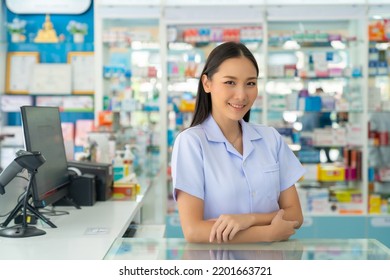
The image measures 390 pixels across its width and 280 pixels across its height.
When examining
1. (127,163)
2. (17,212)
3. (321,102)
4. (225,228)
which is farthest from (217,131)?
(321,102)

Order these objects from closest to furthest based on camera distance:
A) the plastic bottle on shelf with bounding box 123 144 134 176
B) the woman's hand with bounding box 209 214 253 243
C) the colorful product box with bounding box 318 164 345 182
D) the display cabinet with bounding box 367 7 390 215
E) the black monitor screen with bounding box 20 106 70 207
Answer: the woman's hand with bounding box 209 214 253 243 < the black monitor screen with bounding box 20 106 70 207 < the plastic bottle on shelf with bounding box 123 144 134 176 < the display cabinet with bounding box 367 7 390 215 < the colorful product box with bounding box 318 164 345 182

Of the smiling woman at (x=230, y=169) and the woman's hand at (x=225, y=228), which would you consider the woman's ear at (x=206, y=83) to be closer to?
the smiling woman at (x=230, y=169)

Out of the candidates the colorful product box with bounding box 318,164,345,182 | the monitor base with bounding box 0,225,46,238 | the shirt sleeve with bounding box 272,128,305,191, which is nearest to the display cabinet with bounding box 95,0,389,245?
the colorful product box with bounding box 318,164,345,182

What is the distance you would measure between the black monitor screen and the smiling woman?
719mm

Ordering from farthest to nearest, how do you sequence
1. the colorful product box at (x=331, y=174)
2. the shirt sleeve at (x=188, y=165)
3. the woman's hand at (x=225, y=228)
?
the colorful product box at (x=331, y=174), the shirt sleeve at (x=188, y=165), the woman's hand at (x=225, y=228)

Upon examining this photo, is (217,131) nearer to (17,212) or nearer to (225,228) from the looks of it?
(225,228)

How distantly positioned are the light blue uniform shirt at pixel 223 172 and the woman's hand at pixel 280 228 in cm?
16

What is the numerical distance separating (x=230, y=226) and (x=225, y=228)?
0.03 m

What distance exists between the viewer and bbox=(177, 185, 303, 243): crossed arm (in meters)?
2.11

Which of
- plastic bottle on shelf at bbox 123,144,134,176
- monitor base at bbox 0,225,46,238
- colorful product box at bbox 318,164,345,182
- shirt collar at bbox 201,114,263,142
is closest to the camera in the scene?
shirt collar at bbox 201,114,263,142

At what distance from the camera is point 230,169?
2.33 meters

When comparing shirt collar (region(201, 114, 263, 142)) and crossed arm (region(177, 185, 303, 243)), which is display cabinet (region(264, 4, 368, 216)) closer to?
shirt collar (region(201, 114, 263, 142))

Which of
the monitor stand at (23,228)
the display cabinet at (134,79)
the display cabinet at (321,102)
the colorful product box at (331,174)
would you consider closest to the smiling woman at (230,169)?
the monitor stand at (23,228)

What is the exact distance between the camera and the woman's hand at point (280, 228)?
2.15m
